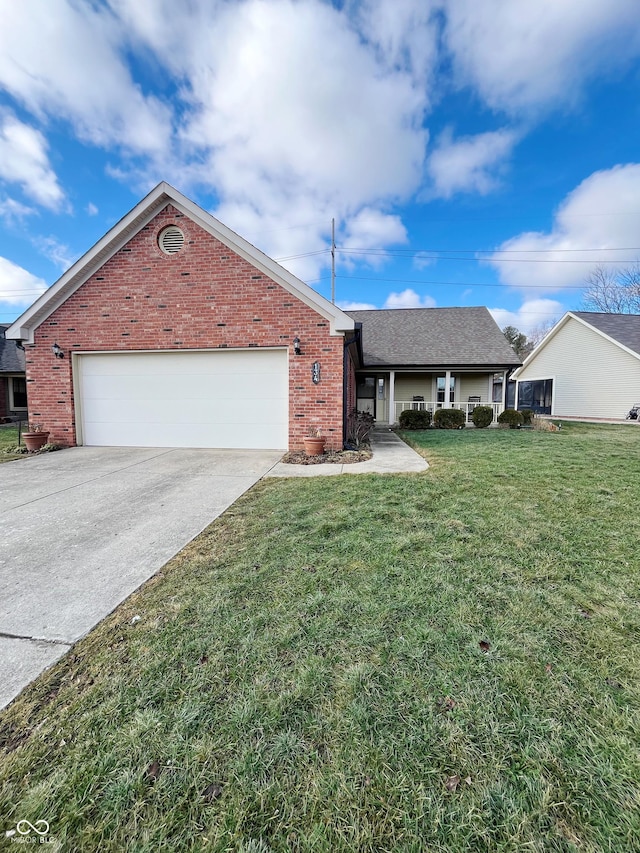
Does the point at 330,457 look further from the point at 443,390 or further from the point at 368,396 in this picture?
the point at 443,390

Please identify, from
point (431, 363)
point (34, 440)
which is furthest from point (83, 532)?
point (431, 363)

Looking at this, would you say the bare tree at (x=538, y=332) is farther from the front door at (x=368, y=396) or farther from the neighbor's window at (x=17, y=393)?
the neighbor's window at (x=17, y=393)

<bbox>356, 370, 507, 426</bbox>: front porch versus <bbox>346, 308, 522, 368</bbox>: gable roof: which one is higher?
<bbox>346, 308, 522, 368</bbox>: gable roof

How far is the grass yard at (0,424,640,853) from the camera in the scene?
4.11ft

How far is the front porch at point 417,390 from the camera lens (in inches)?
621

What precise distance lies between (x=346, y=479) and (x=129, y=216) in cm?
765

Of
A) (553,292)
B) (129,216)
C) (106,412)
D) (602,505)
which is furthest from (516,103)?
(553,292)

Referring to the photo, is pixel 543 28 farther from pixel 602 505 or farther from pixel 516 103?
pixel 602 505

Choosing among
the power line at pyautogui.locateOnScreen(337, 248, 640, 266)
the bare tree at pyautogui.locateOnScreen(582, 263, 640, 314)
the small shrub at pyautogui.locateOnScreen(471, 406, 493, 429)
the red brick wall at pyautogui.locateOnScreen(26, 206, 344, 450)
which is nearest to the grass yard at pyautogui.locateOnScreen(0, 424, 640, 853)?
the red brick wall at pyautogui.locateOnScreen(26, 206, 344, 450)

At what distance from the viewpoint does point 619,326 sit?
19438 millimetres

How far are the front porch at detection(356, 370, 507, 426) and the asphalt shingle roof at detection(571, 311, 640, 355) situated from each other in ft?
24.4

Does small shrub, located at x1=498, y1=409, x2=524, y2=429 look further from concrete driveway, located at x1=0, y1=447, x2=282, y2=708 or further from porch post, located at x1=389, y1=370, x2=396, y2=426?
concrete driveway, located at x1=0, y1=447, x2=282, y2=708

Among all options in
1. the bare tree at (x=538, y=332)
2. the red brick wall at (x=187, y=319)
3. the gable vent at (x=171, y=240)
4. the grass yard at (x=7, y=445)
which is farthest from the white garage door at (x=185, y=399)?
the bare tree at (x=538, y=332)

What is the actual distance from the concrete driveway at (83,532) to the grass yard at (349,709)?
0.23 m
